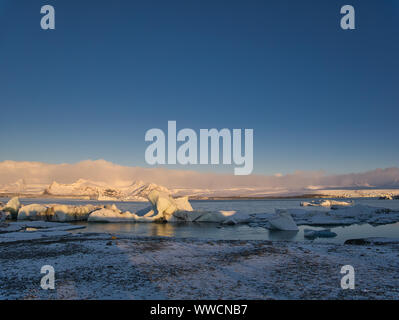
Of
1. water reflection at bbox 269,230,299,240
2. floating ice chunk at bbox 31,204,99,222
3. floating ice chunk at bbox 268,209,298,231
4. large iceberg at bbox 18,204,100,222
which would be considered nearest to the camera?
water reflection at bbox 269,230,299,240

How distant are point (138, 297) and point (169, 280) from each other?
5.44 ft

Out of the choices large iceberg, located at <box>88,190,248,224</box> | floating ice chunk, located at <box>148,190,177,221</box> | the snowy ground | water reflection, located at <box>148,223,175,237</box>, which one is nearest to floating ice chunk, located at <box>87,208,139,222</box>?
large iceberg, located at <box>88,190,248,224</box>

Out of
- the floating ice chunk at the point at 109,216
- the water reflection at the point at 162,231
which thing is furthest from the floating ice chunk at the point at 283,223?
the floating ice chunk at the point at 109,216

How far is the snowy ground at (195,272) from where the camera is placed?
7773 mm

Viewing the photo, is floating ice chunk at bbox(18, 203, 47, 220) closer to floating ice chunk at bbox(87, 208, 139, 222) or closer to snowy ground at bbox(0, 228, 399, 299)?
floating ice chunk at bbox(87, 208, 139, 222)

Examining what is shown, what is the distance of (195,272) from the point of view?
9.99 m

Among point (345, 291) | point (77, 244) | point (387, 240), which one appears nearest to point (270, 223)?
point (387, 240)

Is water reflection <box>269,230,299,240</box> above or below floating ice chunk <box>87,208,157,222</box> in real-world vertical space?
above

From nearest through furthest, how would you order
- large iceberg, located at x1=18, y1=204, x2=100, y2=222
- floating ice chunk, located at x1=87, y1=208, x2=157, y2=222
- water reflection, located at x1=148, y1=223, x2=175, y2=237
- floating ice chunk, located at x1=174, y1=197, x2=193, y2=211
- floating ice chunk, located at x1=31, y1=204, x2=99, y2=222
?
water reflection, located at x1=148, y1=223, x2=175, y2=237
floating ice chunk, located at x1=87, y1=208, x2=157, y2=222
large iceberg, located at x1=18, y1=204, x2=100, y2=222
floating ice chunk, located at x1=31, y1=204, x2=99, y2=222
floating ice chunk, located at x1=174, y1=197, x2=193, y2=211

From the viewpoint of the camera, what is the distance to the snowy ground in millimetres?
7773

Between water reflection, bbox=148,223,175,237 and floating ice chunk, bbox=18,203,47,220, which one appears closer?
water reflection, bbox=148,223,175,237
